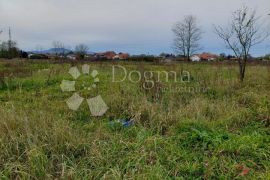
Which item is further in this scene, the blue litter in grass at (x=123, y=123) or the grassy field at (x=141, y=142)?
the blue litter in grass at (x=123, y=123)

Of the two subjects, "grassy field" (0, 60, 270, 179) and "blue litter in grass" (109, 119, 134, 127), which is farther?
"blue litter in grass" (109, 119, 134, 127)

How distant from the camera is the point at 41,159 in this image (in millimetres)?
2867

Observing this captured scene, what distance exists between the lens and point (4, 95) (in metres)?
6.22

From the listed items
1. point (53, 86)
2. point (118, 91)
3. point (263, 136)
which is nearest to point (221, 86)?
point (118, 91)

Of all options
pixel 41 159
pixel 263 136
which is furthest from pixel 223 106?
pixel 41 159

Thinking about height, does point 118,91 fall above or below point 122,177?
above

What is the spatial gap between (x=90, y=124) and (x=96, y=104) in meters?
0.93

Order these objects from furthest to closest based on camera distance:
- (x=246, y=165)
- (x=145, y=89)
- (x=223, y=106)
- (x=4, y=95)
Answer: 1. (x=4, y=95)
2. (x=145, y=89)
3. (x=223, y=106)
4. (x=246, y=165)

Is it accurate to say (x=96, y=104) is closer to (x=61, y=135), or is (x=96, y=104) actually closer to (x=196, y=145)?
(x=61, y=135)

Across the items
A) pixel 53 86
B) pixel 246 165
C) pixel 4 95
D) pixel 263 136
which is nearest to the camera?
pixel 246 165

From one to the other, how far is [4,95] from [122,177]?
14.5 feet

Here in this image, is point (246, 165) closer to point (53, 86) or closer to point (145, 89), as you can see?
point (145, 89)

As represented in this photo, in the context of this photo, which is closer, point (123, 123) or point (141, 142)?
point (141, 142)

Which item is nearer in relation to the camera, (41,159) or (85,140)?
(41,159)
